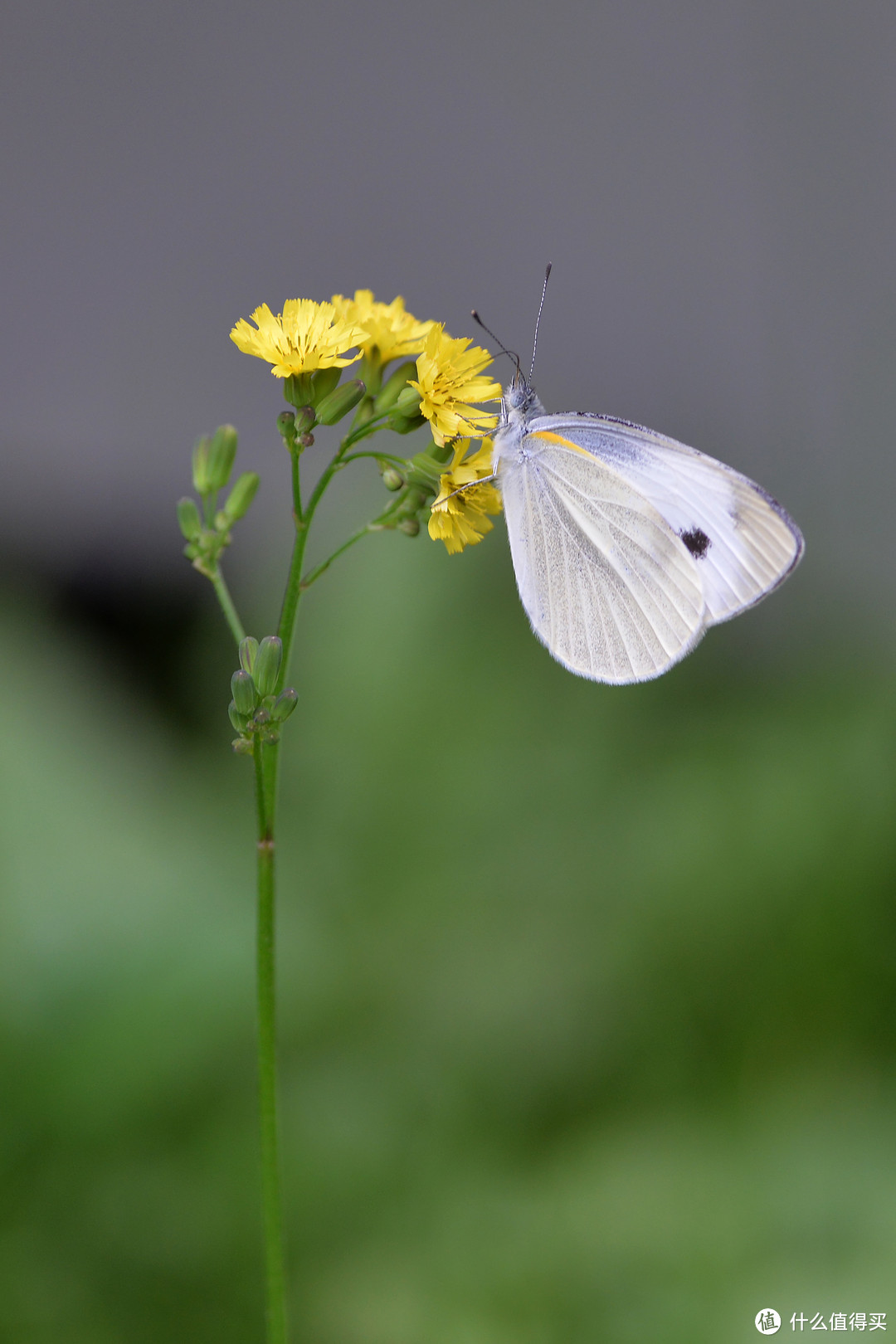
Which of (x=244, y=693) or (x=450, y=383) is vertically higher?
(x=450, y=383)

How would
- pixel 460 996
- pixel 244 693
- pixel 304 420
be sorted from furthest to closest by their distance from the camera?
1. pixel 460 996
2. pixel 304 420
3. pixel 244 693

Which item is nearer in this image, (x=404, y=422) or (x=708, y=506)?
(x=404, y=422)

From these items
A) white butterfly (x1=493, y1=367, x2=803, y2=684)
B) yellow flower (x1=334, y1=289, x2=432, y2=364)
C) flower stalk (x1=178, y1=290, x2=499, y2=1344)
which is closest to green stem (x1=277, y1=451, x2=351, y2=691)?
flower stalk (x1=178, y1=290, x2=499, y2=1344)

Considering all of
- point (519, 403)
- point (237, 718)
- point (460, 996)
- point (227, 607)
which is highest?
point (519, 403)

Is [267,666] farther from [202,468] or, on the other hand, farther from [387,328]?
[387,328]

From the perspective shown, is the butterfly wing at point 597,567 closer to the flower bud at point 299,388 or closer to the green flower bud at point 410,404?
the green flower bud at point 410,404

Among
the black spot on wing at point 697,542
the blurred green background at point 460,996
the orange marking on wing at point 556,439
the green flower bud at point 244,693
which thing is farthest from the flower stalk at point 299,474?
the blurred green background at point 460,996

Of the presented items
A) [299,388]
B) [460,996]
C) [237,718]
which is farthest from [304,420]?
[460,996]
